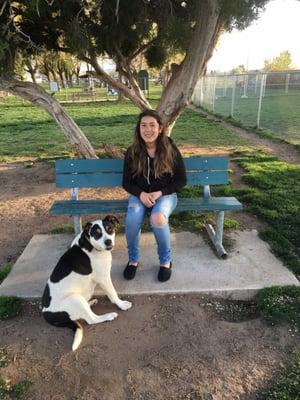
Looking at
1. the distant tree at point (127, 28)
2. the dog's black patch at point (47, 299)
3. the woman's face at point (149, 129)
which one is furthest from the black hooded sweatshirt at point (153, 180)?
the distant tree at point (127, 28)

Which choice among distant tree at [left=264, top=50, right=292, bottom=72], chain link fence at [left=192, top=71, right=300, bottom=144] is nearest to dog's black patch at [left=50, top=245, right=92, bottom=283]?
chain link fence at [left=192, top=71, right=300, bottom=144]

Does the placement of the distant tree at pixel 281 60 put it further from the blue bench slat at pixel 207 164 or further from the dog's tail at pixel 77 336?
the dog's tail at pixel 77 336

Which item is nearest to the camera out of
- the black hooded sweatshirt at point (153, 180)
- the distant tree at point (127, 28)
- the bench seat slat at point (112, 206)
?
the black hooded sweatshirt at point (153, 180)

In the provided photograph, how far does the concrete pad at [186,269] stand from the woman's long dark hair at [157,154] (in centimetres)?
96

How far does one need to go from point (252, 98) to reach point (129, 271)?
19604 mm

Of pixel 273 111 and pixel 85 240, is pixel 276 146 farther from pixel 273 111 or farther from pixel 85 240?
pixel 273 111

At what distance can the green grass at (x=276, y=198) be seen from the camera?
14.8 ft

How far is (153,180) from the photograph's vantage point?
158 inches

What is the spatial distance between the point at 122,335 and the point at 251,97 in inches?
777

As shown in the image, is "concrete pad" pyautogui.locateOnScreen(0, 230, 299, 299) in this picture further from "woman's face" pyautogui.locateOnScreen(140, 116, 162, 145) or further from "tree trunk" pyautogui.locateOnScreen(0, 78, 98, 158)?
"tree trunk" pyautogui.locateOnScreen(0, 78, 98, 158)

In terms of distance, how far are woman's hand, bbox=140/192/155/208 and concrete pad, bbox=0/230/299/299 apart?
66 cm

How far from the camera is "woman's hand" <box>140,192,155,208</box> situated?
3.90 m

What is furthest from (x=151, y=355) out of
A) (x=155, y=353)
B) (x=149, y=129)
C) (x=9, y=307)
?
(x=149, y=129)

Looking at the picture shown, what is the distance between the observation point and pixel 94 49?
21.3ft
